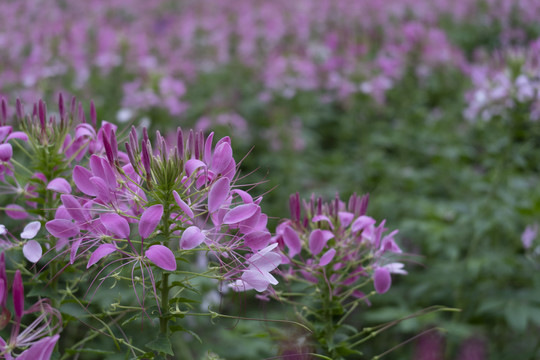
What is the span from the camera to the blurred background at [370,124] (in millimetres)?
2586

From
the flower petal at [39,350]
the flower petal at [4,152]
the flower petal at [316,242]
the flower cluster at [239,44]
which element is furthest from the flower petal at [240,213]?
the flower cluster at [239,44]

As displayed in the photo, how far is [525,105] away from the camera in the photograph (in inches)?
102

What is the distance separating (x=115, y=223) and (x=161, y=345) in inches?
9.7

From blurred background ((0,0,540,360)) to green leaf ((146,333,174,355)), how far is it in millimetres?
154

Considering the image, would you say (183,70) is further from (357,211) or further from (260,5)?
(357,211)

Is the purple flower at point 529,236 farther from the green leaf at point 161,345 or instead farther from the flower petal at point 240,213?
the green leaf at point 161,345

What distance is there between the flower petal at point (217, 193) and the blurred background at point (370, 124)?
16cm

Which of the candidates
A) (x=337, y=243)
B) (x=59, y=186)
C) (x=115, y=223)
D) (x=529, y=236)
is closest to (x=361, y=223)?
(x=337, y=243)

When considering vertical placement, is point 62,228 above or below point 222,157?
below

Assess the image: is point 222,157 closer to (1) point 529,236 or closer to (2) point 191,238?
(2) point 191,238

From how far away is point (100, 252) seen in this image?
951mm

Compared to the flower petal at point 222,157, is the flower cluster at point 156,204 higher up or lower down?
lower down

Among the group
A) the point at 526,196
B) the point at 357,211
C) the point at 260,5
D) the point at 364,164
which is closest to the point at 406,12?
the point at 260,5

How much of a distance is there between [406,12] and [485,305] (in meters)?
7.01
